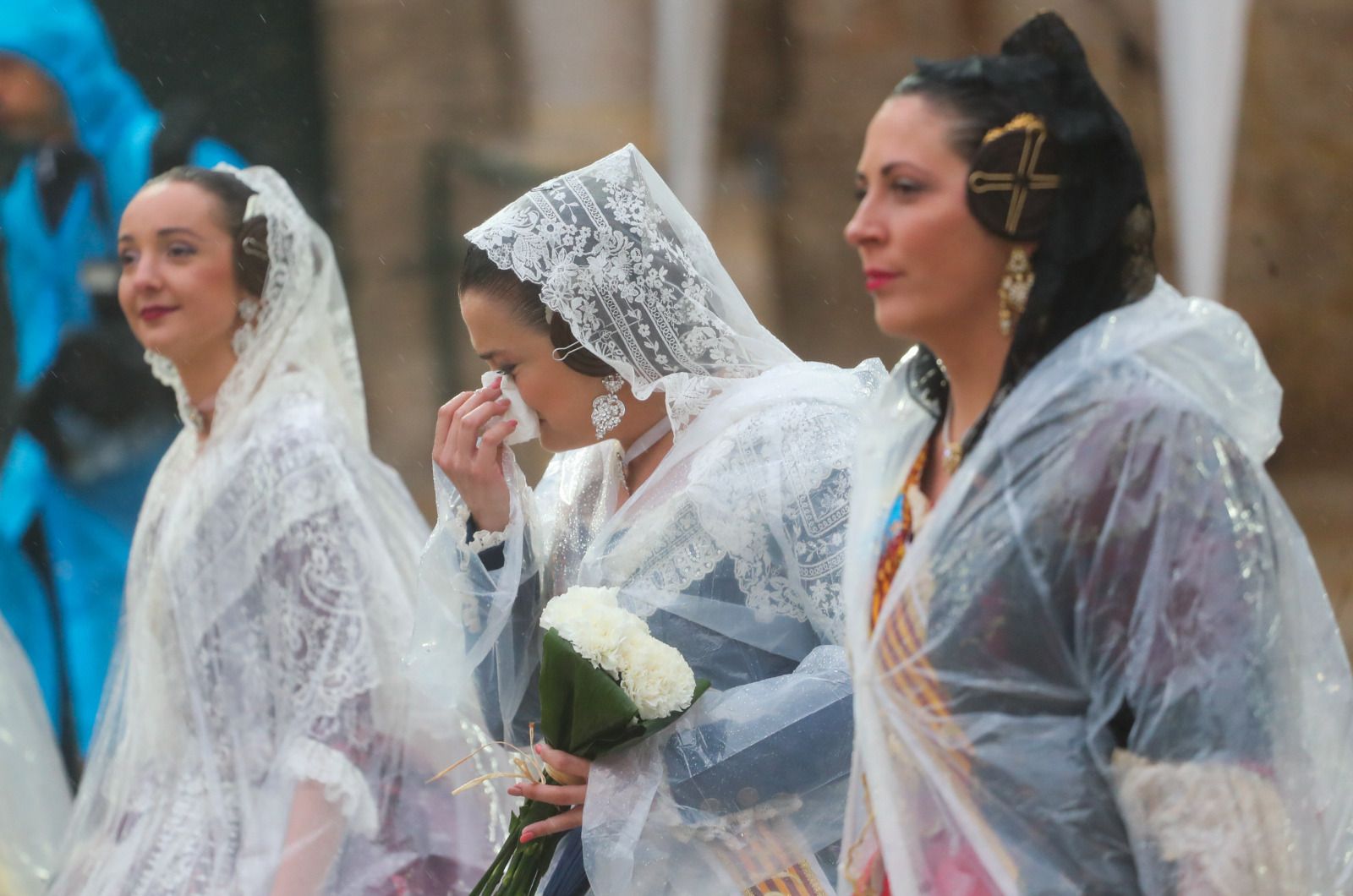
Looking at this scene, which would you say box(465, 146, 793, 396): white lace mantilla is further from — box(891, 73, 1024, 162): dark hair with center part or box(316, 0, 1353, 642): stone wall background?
box(316, 0, 1353, 642): stone wall background

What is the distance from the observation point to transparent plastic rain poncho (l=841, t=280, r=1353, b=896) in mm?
1674

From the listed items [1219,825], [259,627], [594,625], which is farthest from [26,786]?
[1219,825]

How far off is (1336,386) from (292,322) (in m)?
4.10

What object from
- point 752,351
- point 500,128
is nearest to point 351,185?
point 500,128

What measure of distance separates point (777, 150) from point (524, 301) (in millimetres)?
4001

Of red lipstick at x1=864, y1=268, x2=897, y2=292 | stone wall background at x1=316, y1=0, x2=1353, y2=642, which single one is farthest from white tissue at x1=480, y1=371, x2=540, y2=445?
stone wall background at x1=316, y1=0, x2=1353, y2=642

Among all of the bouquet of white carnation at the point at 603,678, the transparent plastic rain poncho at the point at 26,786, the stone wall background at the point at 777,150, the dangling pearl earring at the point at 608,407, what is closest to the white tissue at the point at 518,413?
the dangling pearl earring at the point at 608,407

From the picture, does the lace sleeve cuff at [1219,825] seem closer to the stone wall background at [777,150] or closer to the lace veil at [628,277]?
the lace veil at [628,277]

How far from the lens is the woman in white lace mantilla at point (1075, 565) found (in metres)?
1.68

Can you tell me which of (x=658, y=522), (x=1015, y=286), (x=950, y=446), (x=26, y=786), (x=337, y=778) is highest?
(x=1015, y=286)

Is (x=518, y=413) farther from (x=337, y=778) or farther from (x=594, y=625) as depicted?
(x=337, y=778)

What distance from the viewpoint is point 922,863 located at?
1838 mm

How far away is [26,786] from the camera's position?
159 inches

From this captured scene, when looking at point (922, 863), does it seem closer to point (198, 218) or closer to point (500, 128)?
point (198, 218)
